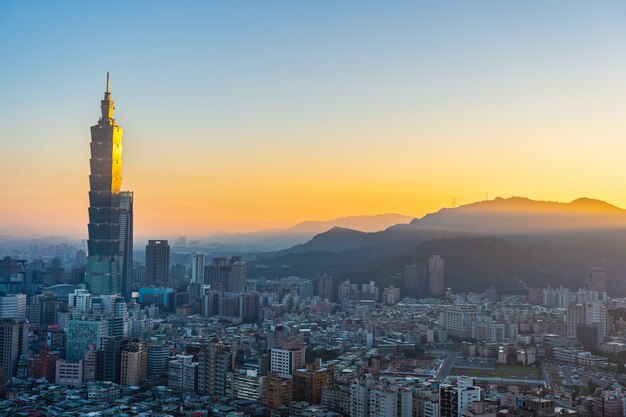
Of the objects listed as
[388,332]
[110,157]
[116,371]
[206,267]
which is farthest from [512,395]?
[206,267]

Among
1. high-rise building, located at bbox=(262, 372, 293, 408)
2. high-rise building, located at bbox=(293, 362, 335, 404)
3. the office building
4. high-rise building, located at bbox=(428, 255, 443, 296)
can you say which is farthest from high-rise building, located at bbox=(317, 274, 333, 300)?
high-rise building, located at bbox=(262, 372, 293, 408)

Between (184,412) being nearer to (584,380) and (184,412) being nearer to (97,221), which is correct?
(584,380)

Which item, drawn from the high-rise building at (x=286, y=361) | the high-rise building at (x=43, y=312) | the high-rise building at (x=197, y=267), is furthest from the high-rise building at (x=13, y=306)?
the high-rise building at (x=197, y=267)

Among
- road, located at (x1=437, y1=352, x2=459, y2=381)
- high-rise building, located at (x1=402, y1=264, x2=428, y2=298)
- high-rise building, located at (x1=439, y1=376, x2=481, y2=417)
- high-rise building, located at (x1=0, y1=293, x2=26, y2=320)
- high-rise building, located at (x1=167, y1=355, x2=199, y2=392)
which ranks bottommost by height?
road, located at (x1=437, y1=352, x2=459, y2=381)

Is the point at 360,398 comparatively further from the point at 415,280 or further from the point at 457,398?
the point at 415,280

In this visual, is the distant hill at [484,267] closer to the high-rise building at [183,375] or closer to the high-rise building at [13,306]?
the high-rise building at [13,306]

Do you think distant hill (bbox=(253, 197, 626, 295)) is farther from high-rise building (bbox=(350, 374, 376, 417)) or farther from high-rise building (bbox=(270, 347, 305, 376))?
high-rise building (bbox=(350, 374, 376, 417))
